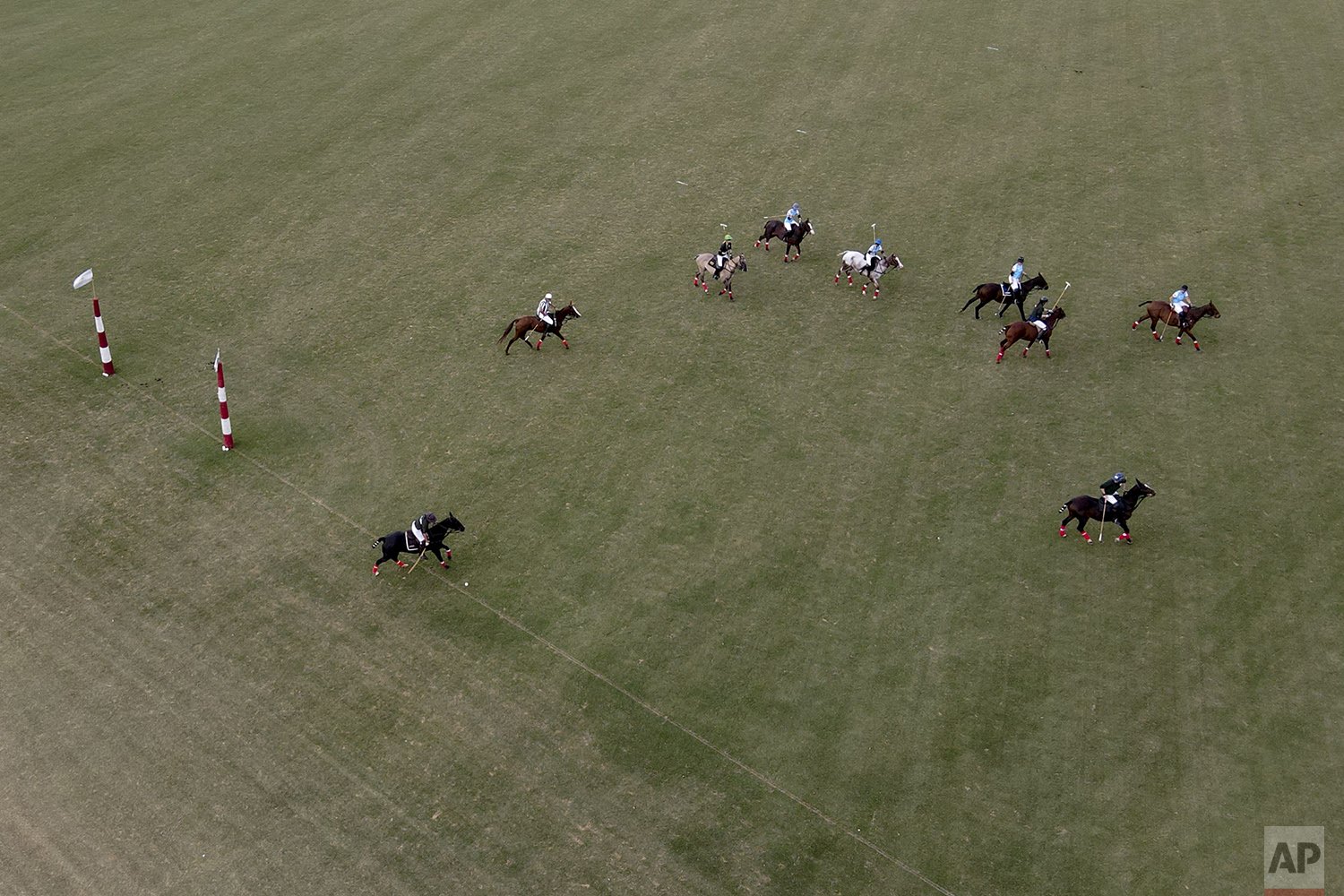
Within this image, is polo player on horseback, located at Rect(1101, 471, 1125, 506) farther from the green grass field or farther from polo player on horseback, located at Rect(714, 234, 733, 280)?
polo player on horseback, located at Rect(714, 234, 733, 280)

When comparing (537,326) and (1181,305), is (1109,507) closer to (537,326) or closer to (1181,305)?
(1181,305)

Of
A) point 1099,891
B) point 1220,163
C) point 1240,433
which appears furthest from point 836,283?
point 1099,891

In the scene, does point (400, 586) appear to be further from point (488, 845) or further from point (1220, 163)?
point (1220, 163)

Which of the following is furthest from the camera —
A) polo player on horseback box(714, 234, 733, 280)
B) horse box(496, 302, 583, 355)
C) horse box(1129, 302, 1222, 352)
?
polo player on horseback box(714, 234, 733, 280)

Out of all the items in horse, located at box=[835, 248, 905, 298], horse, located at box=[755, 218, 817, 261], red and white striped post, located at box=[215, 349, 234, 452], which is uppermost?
horse, located at box=[755, 218, 817, 261]

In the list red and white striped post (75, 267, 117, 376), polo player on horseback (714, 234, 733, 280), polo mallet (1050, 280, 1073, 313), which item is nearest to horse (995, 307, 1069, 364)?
polo mallet (1050, 280, 1073, 313)
